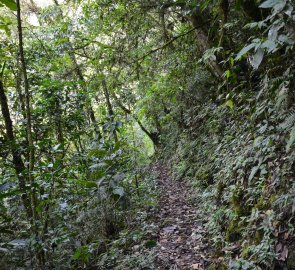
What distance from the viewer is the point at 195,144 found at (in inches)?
324

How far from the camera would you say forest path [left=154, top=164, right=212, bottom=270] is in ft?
11.8

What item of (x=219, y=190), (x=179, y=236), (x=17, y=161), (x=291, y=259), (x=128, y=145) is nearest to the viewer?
(x=291, y=259)

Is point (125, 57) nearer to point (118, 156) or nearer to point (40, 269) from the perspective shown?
point (118, 156)

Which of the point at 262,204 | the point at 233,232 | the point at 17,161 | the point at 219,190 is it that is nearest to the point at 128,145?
the point at 219,190

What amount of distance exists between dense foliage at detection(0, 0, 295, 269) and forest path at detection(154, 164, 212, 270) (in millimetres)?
205

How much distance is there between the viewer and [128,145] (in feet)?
17.7

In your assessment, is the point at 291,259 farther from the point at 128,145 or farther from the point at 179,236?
the point at 128,145

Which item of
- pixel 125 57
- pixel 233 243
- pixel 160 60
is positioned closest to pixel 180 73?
pixel 160 60

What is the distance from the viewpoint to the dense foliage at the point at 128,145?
2.96m

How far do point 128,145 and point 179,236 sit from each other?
1.94 m

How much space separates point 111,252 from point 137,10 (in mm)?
5365

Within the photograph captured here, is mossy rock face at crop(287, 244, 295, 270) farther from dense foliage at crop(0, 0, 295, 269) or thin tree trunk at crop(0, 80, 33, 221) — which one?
thin tree trunk at crop(0, 80, 33, 221)

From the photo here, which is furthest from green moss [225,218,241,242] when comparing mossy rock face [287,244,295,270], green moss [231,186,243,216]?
mossy rock face [287,244,295,270]

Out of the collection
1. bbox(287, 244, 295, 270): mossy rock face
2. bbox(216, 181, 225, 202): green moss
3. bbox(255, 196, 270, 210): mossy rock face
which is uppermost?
bbox(216, 181, 225, 202): green moss
